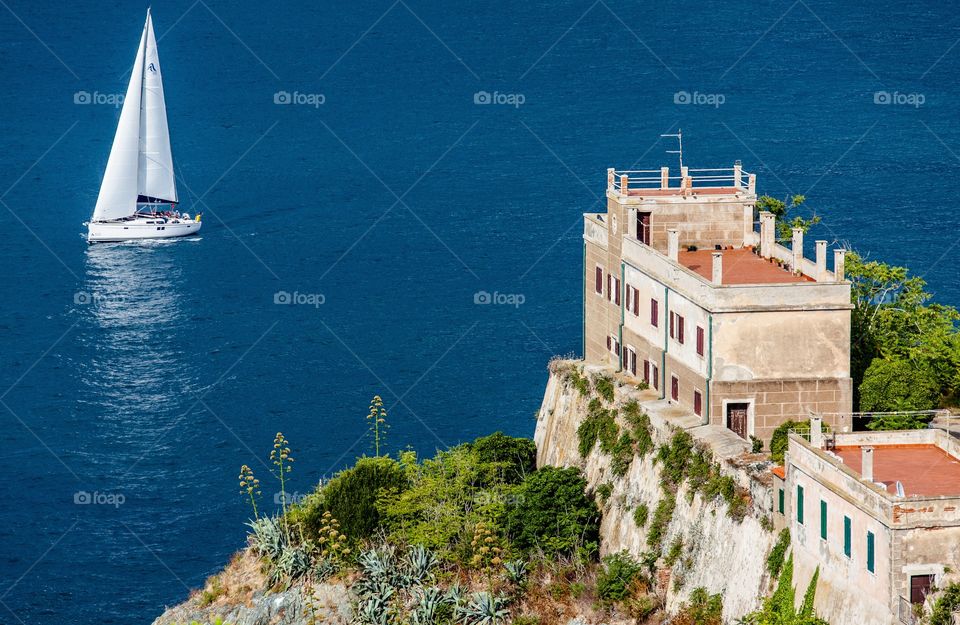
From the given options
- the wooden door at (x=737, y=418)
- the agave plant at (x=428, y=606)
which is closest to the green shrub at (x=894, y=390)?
the wooden door at (x=737, y=418)

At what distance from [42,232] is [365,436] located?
2672 inches

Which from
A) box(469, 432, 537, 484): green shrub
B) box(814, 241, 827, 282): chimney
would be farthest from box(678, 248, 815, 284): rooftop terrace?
box(469, 432, 537, 484): green shrub

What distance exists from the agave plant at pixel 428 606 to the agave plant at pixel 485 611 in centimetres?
96

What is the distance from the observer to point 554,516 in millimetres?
83875

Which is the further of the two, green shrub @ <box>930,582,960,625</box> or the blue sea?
the blue sea

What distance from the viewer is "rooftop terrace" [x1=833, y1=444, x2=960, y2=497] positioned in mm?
65000

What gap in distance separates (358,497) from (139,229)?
9554 cm

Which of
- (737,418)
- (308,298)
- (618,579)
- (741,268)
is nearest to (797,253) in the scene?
(741,268)

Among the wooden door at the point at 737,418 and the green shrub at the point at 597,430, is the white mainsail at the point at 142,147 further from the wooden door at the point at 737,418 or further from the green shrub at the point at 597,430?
the wooden door at the point at 737,418

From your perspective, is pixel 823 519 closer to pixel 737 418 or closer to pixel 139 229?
pixel 737 418

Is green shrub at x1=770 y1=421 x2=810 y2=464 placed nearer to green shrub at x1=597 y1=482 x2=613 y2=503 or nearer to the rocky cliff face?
the rocky cliff face

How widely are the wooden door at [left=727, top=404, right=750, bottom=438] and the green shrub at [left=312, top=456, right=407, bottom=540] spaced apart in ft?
54.1

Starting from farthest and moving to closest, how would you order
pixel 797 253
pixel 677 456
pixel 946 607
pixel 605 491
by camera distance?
pixel 797 253 < pixel 605 491 < pixel 677 456 < pixel 946 607

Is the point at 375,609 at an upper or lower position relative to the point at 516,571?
lower
